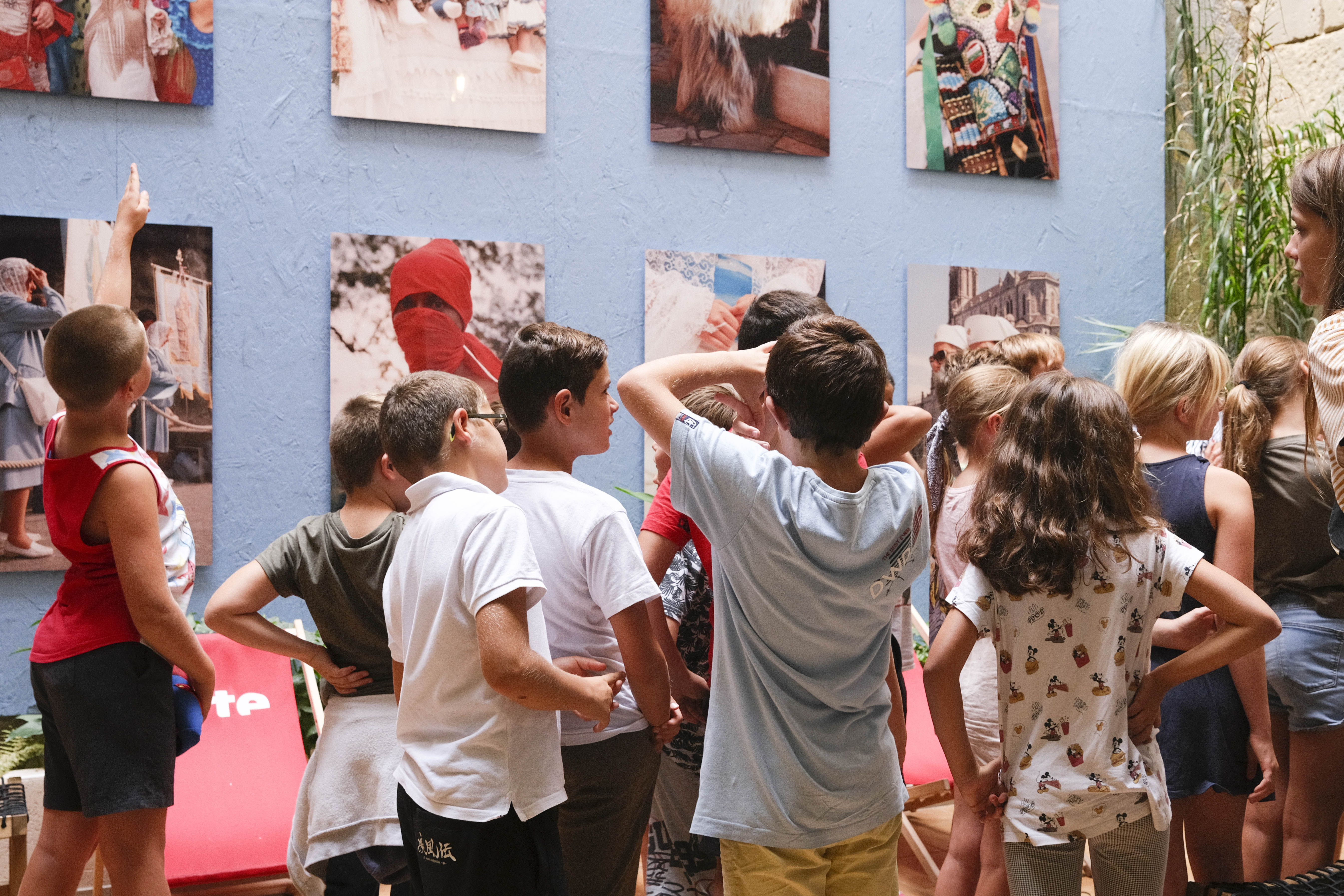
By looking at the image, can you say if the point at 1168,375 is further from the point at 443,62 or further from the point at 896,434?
the point at 443,62

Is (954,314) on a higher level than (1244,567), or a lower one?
higher

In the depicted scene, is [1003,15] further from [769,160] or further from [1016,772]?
[1016,772]

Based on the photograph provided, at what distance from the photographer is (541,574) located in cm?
177

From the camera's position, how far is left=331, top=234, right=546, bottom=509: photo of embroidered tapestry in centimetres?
369

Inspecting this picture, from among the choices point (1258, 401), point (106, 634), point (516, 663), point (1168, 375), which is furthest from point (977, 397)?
point (106, 634)

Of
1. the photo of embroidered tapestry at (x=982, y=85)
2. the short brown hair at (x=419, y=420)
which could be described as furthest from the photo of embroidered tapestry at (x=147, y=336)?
the photo of embroidered tapestry at (x=982, y=85)

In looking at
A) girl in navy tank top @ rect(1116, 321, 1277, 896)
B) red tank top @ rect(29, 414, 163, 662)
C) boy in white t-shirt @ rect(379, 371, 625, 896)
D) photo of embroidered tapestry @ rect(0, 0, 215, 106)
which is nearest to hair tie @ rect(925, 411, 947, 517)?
girl in navy tank top @ rect(1116, 321, 1277, 896)

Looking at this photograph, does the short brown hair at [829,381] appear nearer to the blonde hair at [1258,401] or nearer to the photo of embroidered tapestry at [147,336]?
the blonde hair at [1258,401]

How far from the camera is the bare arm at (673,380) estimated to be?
1.59m

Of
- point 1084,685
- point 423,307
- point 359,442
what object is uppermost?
point 423,307

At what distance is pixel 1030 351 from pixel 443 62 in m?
2.26

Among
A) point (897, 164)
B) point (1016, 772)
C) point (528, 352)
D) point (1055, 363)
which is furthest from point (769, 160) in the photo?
point (1016, 772)

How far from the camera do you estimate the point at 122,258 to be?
8.05 feet

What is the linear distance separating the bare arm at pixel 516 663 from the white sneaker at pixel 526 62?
2.81 metres
